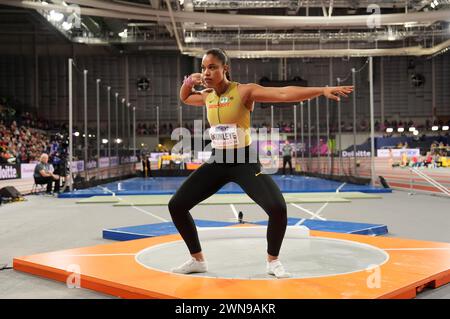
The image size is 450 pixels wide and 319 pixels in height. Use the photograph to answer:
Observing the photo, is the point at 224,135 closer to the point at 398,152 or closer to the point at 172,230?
the point at 172,230

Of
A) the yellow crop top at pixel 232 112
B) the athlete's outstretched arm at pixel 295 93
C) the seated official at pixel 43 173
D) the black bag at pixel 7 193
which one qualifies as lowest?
the black bag at pixel 7 193

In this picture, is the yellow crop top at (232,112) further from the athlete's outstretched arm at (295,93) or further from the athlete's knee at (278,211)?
the athlete's knee at (278,211)

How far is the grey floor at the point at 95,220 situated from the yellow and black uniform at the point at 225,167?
0.79 m

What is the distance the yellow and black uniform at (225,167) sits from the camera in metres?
3.28

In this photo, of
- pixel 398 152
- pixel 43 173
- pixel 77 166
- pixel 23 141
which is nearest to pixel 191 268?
pixel 43 173

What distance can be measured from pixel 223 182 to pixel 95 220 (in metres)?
4.70

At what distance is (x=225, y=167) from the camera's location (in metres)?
3.33

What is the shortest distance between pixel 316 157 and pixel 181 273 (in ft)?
53.6

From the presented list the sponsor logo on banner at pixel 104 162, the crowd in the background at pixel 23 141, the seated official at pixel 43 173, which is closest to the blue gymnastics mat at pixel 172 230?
the seated official at pixel 43 173

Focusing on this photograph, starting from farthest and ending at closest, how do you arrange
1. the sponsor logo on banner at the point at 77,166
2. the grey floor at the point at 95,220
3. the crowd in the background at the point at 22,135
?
the crowd in the background at the point at 22,135 < the sponsor logo on banner at the point at 77,166 < the grey floor at the point at 95,220

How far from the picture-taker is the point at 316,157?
19188 mm

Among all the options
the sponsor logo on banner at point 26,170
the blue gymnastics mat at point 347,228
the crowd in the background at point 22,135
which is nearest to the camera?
the blue gymnastics mat at point 347,228

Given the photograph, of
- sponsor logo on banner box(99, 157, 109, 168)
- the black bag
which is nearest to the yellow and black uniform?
the black bag

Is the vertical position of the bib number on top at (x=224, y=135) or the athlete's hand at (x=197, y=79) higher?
the athlete's hand at (x=197, y=79)
